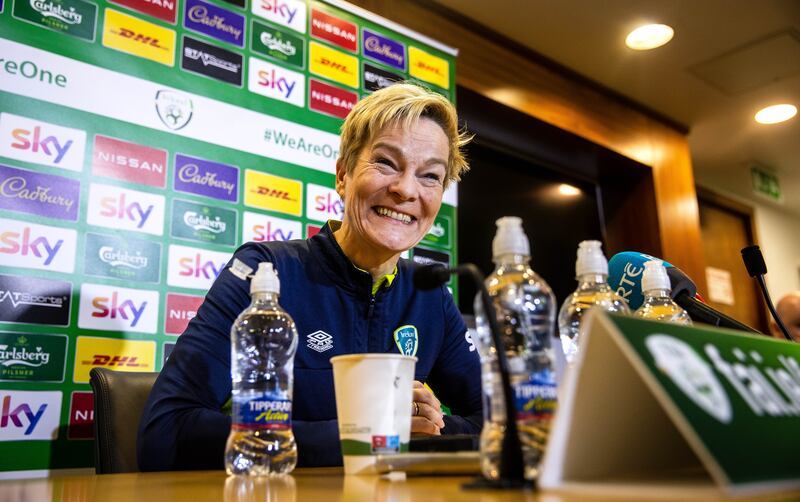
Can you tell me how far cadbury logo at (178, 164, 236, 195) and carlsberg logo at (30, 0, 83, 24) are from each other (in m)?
0.49

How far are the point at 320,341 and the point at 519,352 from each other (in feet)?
2.18

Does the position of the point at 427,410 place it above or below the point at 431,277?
below

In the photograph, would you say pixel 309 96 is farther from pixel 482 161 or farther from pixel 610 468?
pixel 610 468

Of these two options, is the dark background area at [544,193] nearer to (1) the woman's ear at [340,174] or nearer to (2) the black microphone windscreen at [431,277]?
(1) the woman's ear at [340,174]

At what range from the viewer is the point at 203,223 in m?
2.02

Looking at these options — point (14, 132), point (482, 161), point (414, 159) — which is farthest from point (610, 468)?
point (482, 161)

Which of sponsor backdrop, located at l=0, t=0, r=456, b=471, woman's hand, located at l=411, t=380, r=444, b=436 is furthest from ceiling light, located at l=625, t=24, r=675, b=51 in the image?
woman's hand, located at l=411, t=380, r=444, b=436

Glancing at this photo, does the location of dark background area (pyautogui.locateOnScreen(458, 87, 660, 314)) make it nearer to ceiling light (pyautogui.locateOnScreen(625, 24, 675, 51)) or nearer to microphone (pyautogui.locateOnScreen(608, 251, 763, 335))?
ceiling light (pyautogui.locateOnScreen(625, 24, 675, 51))

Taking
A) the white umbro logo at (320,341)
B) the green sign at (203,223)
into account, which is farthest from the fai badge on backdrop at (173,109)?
the white umbro logo at (320,341)

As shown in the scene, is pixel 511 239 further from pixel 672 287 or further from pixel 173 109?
pixel 173 109

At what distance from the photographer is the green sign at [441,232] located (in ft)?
8.52

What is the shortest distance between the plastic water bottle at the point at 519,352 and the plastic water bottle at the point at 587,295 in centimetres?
4

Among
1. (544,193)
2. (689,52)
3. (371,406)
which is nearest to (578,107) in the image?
(544,193)

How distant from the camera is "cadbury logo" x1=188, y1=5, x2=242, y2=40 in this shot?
7.09ft
